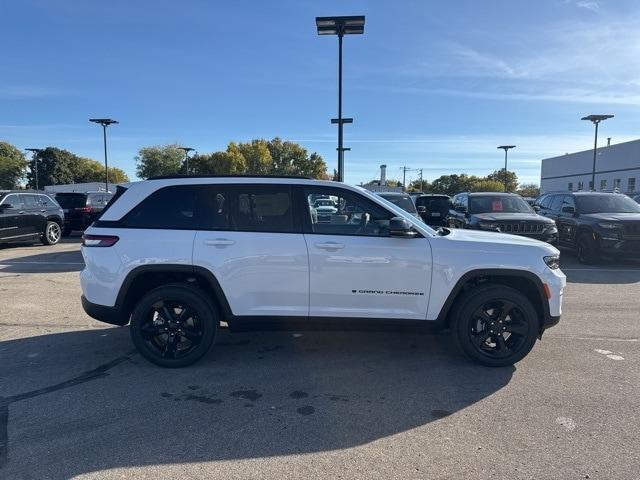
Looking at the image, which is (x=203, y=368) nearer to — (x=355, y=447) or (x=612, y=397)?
(x=355, y=447)

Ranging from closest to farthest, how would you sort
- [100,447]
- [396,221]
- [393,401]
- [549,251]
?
[100,447] → [393,401] → [396,221] → [549,251]

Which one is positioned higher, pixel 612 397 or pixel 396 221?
pixel 396 221

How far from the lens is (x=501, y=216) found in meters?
11.7

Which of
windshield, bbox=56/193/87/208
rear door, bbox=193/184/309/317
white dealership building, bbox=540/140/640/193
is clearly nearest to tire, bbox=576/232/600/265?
rear door, bbox=193/184/309/317

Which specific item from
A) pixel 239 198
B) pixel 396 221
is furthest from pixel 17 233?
pixel 396 221

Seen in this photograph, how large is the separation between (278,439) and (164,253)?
6.84 ft

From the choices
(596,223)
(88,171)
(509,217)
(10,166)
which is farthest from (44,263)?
(88,171)

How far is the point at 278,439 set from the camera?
3.34 m

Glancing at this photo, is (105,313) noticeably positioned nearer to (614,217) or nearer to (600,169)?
(614,217)

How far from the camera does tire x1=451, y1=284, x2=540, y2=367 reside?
14.8ft

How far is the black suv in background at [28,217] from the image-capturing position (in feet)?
44.0

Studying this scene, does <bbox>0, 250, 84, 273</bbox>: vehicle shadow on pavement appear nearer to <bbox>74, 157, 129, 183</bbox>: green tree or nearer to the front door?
the front door

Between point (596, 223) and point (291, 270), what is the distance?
9.89 meters

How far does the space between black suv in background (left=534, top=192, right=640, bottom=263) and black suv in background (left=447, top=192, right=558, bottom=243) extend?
2.85 feet
